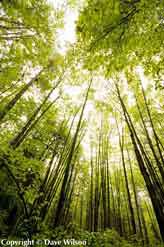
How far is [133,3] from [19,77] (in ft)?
14.1

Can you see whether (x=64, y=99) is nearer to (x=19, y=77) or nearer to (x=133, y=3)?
(x=19, y=77)

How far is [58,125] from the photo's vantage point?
8.24 m

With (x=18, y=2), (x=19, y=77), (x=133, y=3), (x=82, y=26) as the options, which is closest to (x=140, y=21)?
(x=133, y=3)

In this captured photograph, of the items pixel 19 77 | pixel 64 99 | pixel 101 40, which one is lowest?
pixel 101 40

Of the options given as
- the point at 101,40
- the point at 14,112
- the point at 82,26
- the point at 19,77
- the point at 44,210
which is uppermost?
the point at 19,77

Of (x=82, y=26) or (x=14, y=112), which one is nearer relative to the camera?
(x=82, y=26)

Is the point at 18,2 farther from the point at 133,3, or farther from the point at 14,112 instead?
the point at 14,112

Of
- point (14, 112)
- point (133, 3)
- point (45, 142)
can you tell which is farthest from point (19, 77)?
point (133, 3)

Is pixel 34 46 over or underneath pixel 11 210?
over

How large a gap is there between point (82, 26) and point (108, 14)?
13.5 inches

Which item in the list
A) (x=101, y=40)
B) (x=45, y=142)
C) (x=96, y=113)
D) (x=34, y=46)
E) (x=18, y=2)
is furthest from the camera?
(x=96, y=113)

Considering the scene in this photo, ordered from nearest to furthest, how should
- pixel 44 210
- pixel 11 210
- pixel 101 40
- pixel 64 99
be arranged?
pixel 101 40 < pixel 44 210 < pixel 11 210 < pixel 64 99

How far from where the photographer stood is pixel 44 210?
4.59 m

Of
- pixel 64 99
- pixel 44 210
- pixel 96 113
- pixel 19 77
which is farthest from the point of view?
pixel 96 113
